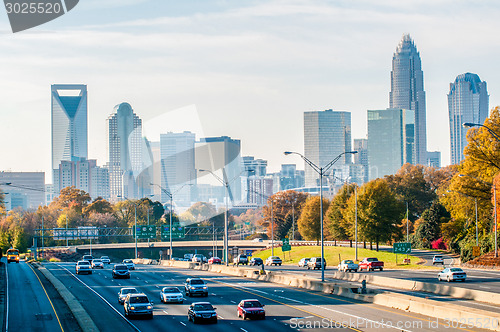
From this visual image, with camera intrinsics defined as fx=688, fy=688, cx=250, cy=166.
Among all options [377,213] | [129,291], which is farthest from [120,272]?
[377,213]

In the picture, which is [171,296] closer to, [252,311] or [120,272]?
[252,311]

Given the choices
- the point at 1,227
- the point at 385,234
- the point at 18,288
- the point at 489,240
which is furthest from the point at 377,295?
the point at 1,227

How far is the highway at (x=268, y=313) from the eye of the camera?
38375 millimetres

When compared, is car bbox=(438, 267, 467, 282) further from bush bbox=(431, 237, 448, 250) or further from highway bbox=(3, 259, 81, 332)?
→ bush bbox=(431, 237, 448, 250)

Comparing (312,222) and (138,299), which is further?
(312,222)

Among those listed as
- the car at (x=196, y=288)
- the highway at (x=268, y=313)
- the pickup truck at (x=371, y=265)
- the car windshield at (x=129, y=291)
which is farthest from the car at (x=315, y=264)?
the car windshield at (x=129, y=291)

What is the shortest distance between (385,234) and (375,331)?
81.9 m

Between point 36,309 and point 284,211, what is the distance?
136m

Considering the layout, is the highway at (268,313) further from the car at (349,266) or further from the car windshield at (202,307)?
the car at (349,266)

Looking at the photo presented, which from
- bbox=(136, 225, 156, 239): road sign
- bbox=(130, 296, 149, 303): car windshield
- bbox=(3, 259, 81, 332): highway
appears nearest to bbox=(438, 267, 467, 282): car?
bbox=(130, 296, 149, 303): car windshield

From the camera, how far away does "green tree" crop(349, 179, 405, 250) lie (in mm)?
115188

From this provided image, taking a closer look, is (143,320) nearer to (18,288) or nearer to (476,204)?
(18,288)

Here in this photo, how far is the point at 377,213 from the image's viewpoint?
116 m

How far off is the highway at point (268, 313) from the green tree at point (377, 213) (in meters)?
51.4
